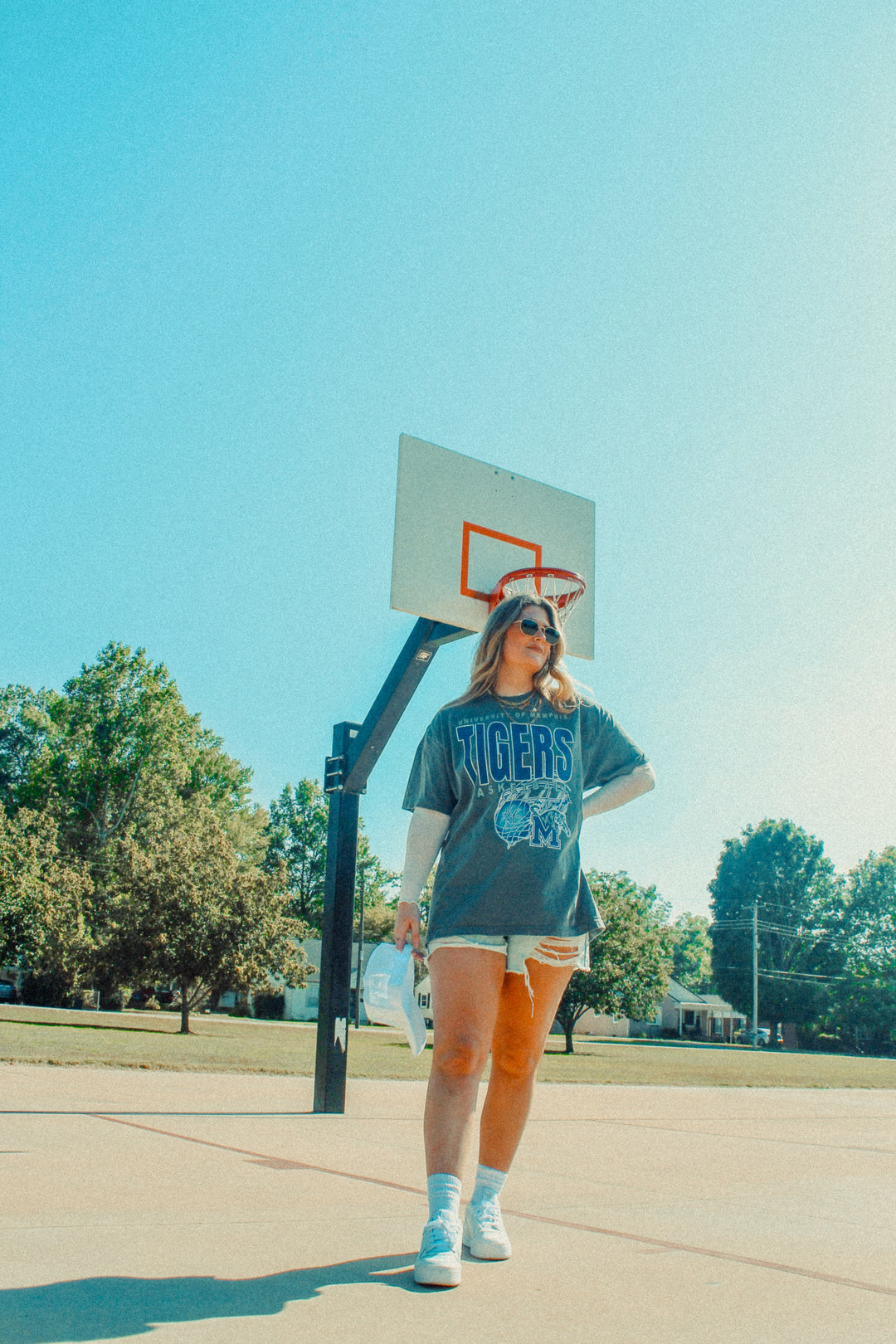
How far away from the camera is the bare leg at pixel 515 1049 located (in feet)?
9.59

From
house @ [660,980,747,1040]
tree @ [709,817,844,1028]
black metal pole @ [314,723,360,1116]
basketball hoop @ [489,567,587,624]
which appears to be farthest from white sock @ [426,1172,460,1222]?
house @ [660,980,747,1040]

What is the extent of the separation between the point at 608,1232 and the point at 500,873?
1.15 metres

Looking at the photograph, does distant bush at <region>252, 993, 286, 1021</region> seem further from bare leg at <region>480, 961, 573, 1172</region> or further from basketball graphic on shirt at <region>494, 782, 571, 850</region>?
basketball graphic on shirt at <region>494, 782, 571, 850</region>

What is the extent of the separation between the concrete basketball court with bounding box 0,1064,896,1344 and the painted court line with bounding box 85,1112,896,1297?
13 millimetres

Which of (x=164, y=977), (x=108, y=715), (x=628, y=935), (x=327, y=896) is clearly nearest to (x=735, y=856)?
(x=628, y=935)

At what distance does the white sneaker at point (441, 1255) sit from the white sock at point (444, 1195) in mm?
22

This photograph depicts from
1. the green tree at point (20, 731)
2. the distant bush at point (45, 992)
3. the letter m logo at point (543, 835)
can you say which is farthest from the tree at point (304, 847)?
the letter m logo at point (543, 835)

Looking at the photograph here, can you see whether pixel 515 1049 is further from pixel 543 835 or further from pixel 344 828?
pixel 344 828

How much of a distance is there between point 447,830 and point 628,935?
1366 inches

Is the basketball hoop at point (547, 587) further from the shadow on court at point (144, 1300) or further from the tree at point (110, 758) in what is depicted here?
the tree at point (110, 758)

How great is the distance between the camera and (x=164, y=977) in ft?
94.3

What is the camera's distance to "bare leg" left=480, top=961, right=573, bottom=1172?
2.92 metres

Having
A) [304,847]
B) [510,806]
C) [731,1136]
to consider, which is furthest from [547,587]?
[304,847]

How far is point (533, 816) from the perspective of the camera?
2.96m
